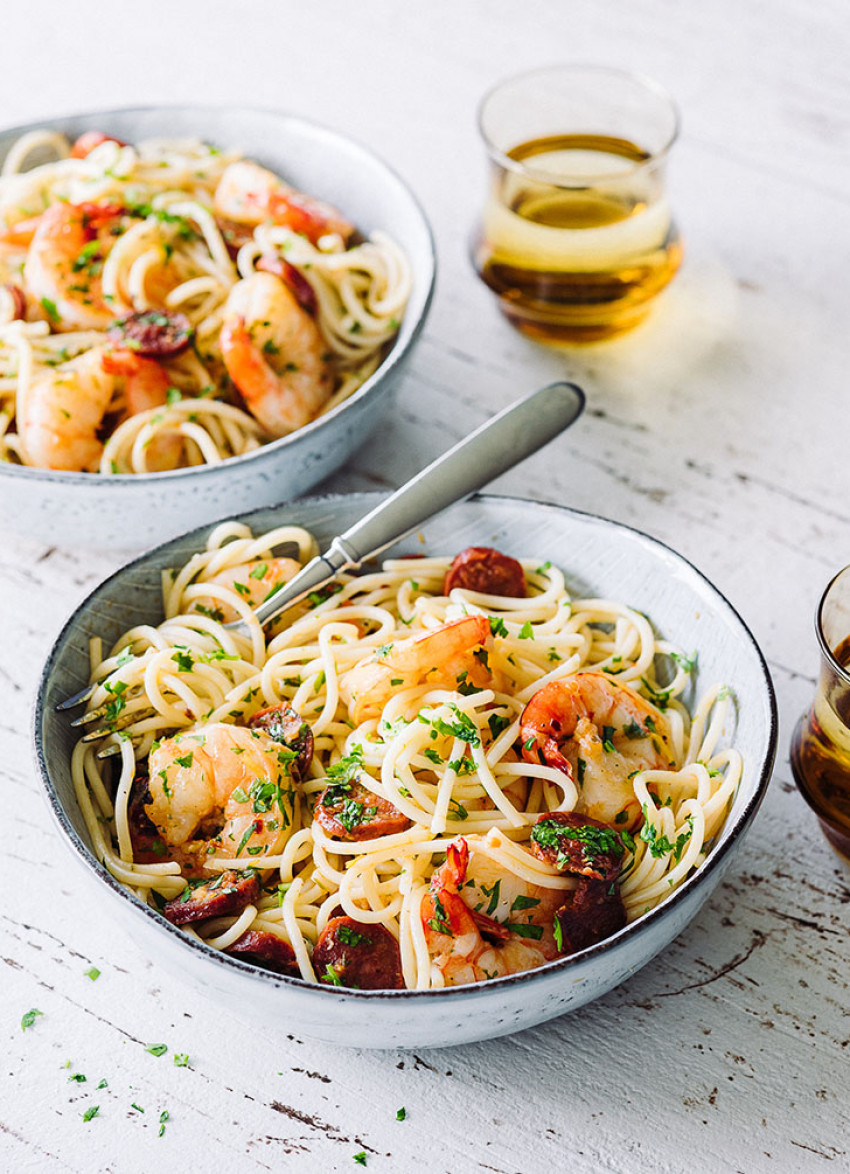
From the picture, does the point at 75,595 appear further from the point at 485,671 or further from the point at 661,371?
the point at 661,371

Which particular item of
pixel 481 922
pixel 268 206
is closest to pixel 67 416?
pixel 268 206

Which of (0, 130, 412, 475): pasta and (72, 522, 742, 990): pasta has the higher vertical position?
(0, 130, 412, 475): pasta

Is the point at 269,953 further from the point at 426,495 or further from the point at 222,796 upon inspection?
the point at 426,495

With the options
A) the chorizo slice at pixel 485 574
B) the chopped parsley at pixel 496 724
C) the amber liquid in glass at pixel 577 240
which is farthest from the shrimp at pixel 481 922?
the amber liquid in glass at pixel 577 240

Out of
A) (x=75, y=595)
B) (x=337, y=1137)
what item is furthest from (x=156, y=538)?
(x=337, y=1137)

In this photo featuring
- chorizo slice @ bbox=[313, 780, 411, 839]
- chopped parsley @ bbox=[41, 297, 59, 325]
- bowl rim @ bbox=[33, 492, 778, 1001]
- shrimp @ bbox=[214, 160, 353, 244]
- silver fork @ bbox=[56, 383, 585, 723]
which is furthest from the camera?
shrimp @ bbox=[214, 160, 353, 244]

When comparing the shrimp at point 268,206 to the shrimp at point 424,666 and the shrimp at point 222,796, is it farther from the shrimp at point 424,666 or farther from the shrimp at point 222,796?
the shrimp at point 222,796

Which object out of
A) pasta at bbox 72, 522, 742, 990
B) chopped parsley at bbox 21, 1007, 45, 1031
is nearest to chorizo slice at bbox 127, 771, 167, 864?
pasta at bbox 72, 522, 742, 990

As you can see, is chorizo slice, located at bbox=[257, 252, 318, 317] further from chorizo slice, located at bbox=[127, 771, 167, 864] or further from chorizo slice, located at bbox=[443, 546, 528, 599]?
chorizo slice, located at bbox=[127, 771, 167, 864]
